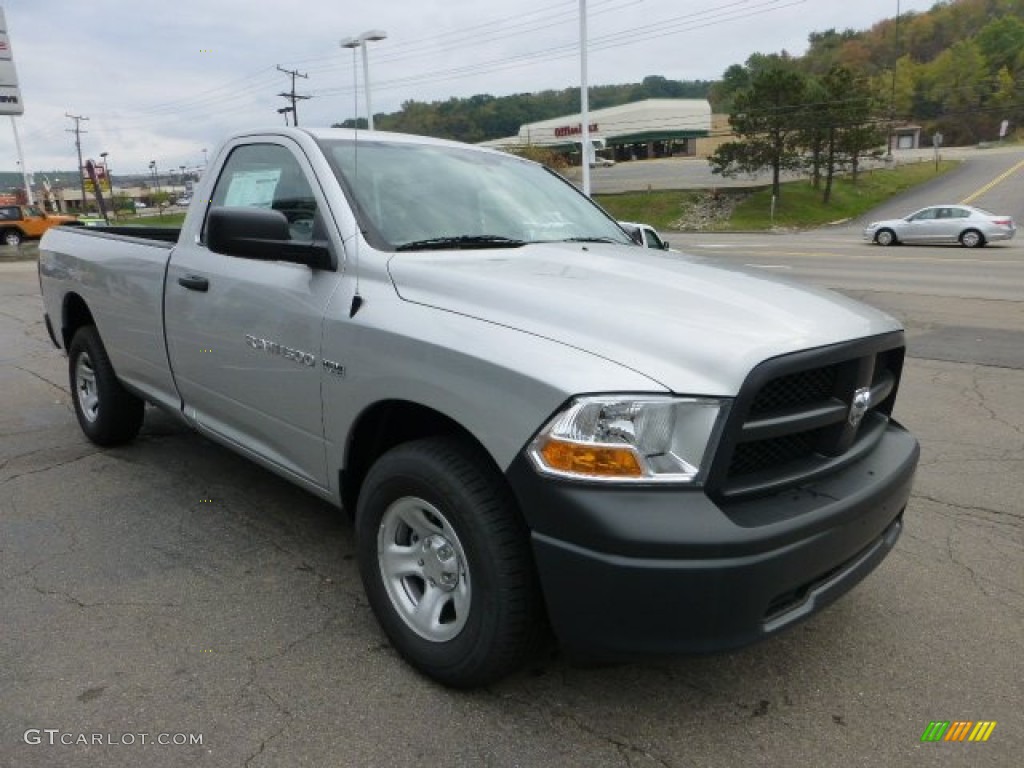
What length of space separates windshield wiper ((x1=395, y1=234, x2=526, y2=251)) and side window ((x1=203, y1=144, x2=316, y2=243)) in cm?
49

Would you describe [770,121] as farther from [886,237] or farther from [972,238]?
[972,238]

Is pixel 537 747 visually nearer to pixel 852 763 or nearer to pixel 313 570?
pixel 852 763

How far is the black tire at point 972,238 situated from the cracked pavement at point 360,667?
2588 centimetres

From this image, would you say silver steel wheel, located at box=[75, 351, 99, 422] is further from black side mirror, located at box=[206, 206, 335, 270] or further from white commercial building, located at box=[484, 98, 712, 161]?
white commercial building, located at box=[484, 98, 712, 161]

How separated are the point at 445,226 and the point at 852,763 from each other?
7.58 ft

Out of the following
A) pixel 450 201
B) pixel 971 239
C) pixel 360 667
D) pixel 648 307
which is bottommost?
pixel 971 239

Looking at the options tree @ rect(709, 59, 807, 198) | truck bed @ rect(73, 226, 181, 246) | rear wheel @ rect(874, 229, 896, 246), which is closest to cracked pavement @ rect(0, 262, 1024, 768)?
truck bed @ rect(73, 226, 181, 246)

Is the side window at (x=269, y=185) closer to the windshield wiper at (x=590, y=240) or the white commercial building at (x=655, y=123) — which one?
the windshield wiper at (x=590, y=240)

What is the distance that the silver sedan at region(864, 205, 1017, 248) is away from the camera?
26.2 metres

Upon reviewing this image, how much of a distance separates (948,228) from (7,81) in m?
33.6

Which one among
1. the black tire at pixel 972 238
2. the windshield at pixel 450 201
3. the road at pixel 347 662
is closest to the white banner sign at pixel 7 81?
the road at pixel 347 662

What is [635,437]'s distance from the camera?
2139 mm

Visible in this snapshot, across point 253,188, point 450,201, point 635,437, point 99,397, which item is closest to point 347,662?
point 635,437

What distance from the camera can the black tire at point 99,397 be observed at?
4.90 meters
